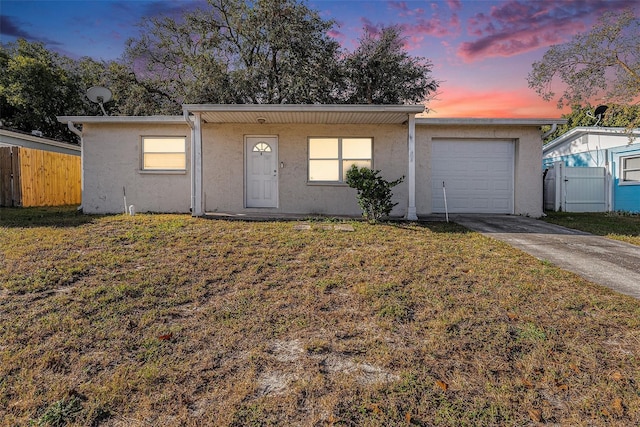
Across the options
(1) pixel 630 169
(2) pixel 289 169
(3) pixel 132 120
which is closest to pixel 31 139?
(3) pixel 132 120

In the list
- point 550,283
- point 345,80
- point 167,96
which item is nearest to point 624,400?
point 550,283

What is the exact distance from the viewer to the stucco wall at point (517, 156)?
9.70m

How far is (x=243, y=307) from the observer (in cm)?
346

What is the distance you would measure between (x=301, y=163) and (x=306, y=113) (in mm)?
1655

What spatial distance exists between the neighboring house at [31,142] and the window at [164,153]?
770 cm

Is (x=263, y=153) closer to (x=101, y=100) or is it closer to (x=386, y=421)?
(x=101, y=100)

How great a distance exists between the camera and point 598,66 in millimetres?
12148

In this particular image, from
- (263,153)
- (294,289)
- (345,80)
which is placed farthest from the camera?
(345,80)

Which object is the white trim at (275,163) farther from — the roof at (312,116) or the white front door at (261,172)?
the roof at (312,116)

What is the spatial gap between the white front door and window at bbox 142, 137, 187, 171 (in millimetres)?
1955

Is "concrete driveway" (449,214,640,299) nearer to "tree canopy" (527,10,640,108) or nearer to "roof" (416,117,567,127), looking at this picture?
"roof" (416,117,567,127)

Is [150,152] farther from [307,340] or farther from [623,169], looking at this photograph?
[623,169]

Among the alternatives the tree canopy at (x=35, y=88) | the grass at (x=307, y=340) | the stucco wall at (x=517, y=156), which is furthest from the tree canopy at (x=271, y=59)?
the grass at (x=307, y=340)

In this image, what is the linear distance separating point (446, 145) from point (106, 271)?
29.2ft
